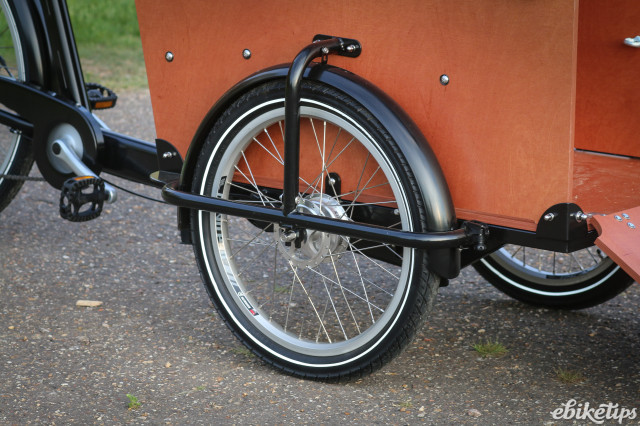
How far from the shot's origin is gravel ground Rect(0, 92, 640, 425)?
2.35 m

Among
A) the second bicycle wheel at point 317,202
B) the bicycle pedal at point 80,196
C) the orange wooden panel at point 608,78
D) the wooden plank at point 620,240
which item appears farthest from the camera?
the bicycle pedal at point 80,196

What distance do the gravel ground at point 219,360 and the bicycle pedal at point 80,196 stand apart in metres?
0.33

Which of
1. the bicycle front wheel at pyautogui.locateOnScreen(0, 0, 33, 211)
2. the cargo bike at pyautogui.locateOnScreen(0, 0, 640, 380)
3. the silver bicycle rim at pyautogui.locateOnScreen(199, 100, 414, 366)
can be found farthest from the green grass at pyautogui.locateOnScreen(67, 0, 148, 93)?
the cargo bike at pyautogui.locateOnScreen(0, 0, 640, 380)

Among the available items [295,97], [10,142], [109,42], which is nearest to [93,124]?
[10,142]

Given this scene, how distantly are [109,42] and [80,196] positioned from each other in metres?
5.85

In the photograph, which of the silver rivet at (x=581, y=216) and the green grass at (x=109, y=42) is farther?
the green grass at (x=109, y=42)

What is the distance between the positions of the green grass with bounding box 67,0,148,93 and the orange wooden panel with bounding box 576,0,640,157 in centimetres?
484

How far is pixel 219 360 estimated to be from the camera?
8.74 feet

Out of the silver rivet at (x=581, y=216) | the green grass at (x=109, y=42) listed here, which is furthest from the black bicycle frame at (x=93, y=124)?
the green grass at (x=109, y=42)

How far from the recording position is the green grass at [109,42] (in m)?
7.16

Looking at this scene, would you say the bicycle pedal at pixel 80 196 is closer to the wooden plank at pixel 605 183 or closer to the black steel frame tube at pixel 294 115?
the black steel frame tube at pixel 294 115

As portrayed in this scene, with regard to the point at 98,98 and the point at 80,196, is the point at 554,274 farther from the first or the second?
the point at 98,98

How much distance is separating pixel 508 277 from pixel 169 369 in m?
1.28

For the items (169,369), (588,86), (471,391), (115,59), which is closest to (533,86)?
(588,86)
